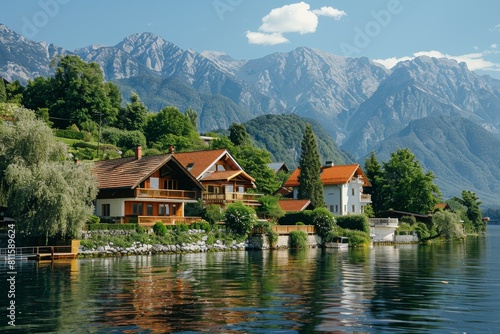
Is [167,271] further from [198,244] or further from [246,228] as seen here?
[246,228]

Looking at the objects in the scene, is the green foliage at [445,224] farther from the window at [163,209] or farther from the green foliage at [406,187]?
the window at [163,209]

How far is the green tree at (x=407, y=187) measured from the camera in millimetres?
102250

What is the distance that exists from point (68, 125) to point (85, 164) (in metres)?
55.2

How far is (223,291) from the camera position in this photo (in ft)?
89.2

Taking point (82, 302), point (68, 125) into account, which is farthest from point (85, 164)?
point (68, 125)

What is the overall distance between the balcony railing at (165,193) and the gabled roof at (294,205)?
1771 cm

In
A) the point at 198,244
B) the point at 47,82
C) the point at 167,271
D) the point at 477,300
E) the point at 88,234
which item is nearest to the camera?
the point at 477,300

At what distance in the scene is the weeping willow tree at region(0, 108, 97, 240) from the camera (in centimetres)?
4616

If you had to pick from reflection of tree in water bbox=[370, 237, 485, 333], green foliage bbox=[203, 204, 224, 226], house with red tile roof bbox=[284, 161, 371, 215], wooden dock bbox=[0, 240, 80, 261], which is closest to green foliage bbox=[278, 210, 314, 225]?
green foliage bbox=[203, 204, 224, 226]

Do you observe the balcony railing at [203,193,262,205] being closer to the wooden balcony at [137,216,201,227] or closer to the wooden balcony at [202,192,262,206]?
the wooden balcony at [202,192,262,206]

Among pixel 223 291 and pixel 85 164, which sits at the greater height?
pixel 85 164

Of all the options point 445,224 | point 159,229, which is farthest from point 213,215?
point 445,224

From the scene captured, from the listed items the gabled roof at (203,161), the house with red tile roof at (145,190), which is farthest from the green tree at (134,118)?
the house with red tile roof at (145,190)

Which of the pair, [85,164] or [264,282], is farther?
[85,164]
